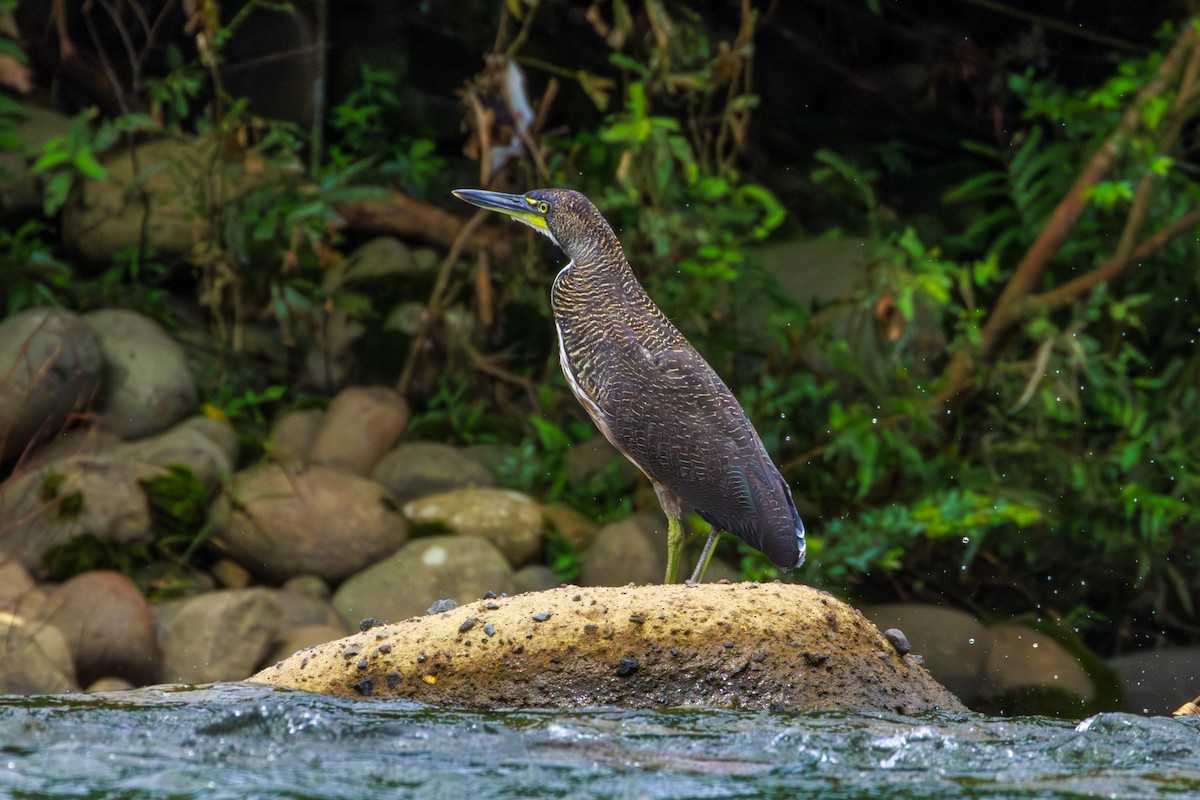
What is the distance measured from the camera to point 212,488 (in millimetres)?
6766

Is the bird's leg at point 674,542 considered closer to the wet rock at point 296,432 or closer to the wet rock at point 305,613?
the wet rock at point 305,613

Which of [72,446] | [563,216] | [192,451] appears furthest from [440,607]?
[72,446]

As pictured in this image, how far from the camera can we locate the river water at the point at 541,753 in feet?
8.16

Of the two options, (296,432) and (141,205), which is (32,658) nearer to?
(296,432)

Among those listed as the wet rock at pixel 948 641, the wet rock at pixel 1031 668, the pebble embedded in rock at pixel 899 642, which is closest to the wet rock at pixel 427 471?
the wet rock at pixel 948 641

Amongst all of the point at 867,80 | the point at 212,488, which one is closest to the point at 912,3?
the point at 867,80

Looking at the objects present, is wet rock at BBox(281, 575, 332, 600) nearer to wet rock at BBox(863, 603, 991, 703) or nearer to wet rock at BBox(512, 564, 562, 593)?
wet rock at BBox(512, 564, 562, 593)

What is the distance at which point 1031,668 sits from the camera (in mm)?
6555

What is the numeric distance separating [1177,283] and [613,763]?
555cm

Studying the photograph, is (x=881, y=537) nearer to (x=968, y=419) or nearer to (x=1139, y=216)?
(x=968, y=419)

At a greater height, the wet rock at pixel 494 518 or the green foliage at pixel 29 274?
the green foliage at pixel 29 274

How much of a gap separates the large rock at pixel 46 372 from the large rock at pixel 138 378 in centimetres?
17

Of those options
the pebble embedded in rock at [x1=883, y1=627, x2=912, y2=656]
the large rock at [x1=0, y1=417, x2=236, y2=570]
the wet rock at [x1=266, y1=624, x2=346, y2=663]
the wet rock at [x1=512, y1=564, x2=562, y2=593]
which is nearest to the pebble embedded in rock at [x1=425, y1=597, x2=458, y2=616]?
the pebble embedded in rock at [x1=883, y1=627, x2=912, y2=656]

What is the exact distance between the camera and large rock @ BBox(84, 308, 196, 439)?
7020 mm
